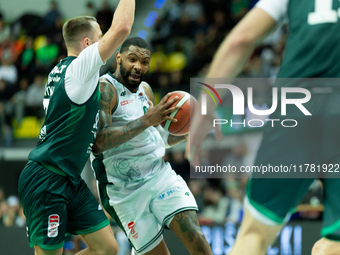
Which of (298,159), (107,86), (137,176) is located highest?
(298,159)

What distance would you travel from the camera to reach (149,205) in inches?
189

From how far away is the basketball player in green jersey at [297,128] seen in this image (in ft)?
8.16

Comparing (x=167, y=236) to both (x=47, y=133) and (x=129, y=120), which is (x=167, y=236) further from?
(x=47, y=133)

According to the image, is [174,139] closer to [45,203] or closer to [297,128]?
[45,203]

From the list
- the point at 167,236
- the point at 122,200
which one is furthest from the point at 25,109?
the point at 122,200

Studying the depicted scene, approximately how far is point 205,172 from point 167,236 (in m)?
3.84

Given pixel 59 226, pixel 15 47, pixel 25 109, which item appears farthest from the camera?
pixel 15 47

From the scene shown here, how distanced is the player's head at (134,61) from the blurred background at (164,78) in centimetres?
329

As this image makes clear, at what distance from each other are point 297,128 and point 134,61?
97.6 inches

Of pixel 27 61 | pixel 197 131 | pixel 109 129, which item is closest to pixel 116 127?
pixel 109 129

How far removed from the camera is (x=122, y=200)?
480cm

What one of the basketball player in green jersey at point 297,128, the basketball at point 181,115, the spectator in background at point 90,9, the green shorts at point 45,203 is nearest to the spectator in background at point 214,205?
the basketball at point 181,115

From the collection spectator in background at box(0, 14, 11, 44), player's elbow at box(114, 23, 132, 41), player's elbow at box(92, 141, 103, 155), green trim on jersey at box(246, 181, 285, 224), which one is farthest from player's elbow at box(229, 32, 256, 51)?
spectator in background at box(0, 14, 11, 44)

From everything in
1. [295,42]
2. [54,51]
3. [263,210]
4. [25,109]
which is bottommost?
[25,109]
